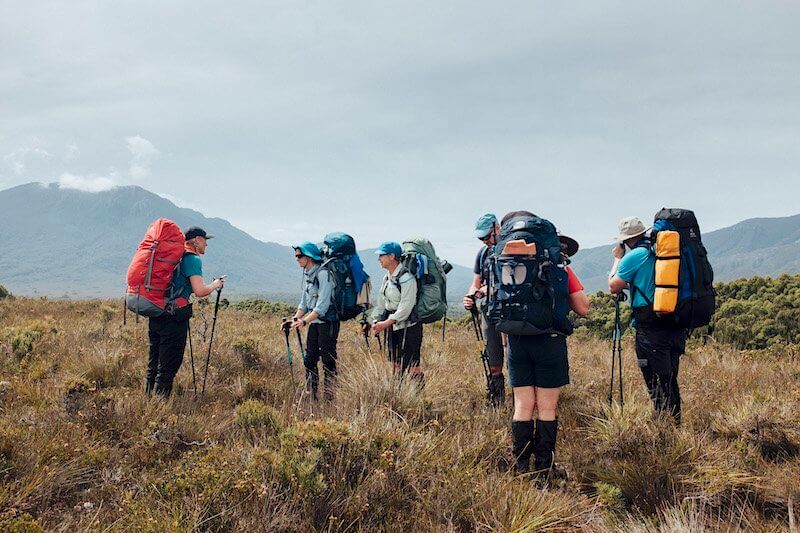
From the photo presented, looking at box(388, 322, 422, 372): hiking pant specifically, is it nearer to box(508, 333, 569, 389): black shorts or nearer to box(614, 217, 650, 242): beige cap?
box(508, 333, 569, 389): black shorts

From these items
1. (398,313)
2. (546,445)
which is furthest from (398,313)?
(546,445)

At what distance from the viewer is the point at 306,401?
18.0 feet

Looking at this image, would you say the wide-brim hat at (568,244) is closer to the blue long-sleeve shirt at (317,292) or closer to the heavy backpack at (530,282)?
the heavy backpack at (530,282)

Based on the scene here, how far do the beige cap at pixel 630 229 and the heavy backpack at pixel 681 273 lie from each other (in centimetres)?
20

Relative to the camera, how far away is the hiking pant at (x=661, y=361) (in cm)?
420

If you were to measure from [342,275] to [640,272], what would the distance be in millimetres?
3243

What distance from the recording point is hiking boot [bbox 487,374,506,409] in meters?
5.16

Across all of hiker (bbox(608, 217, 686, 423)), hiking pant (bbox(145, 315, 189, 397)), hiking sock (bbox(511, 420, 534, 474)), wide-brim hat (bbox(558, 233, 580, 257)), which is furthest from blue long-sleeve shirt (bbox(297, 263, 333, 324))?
hiker (bbox(608, 217, 686, 423))

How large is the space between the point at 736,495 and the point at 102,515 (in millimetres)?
4162

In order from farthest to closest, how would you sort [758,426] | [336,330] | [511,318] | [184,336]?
[336,330]
[184,336]
[758,426]
[511,318]

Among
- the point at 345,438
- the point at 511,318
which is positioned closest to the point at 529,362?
the point at 511,318

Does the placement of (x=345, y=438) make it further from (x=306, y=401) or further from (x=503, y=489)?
(x=306, y=401)

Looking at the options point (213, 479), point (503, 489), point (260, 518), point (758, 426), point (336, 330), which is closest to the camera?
point (260, 518)

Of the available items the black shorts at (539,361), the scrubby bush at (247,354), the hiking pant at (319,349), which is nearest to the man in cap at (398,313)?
the hiking pant at (319,349)
